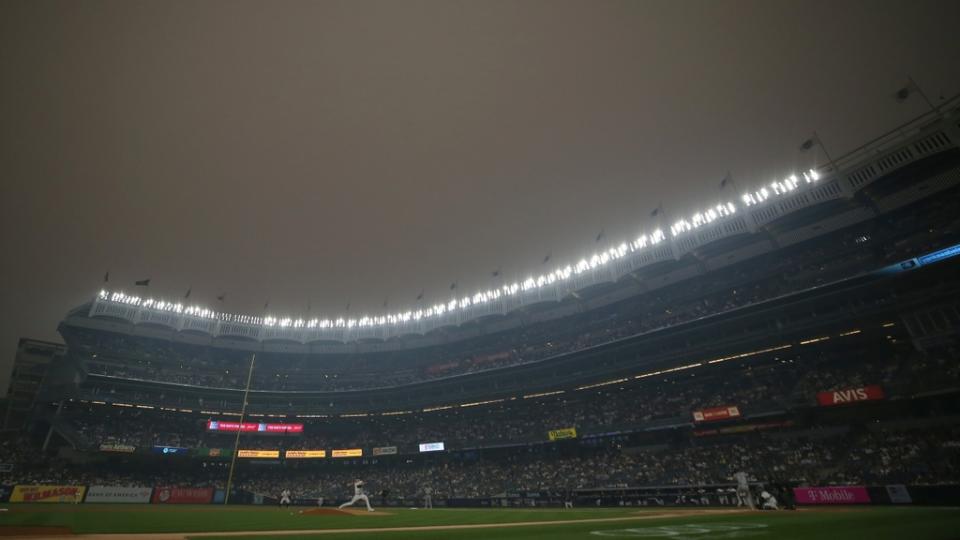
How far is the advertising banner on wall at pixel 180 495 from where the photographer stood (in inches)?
1601

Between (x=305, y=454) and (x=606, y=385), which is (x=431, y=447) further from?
(x=606, y=385)

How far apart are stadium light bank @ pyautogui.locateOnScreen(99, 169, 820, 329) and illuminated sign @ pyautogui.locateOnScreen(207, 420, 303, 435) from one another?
14648mm

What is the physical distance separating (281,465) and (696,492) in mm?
47599

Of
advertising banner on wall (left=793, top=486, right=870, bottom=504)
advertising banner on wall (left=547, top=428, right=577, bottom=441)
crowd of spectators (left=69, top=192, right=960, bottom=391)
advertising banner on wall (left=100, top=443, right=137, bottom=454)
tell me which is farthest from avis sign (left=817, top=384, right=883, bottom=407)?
advertising banner on wall (left=100, top=443, right=137, bottom=454)

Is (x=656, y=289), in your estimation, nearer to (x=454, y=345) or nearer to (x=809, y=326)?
(x=809, y=326)

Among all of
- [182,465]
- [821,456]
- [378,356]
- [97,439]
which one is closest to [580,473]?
[821,456]

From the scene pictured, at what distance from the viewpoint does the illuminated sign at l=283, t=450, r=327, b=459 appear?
49.8 meters

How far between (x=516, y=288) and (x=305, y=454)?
33138 mm

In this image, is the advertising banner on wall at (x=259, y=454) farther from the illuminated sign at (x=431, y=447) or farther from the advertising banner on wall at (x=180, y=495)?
the illuminated sign at (x=431, y=447)

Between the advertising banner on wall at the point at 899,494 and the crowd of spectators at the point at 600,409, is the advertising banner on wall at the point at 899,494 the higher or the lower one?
the lower one

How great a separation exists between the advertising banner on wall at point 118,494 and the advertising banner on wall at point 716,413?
51662 millimetres

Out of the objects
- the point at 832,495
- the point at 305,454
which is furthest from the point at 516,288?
the point at 832,495

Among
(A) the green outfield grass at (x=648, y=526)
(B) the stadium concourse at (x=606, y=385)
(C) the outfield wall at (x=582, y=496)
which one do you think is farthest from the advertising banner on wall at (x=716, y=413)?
(A) the green outfield grass at (x=648, y=526)

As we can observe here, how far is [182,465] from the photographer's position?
156ft
